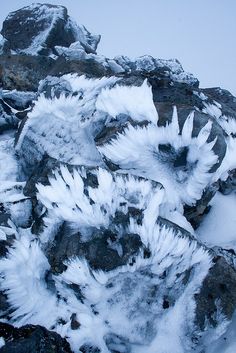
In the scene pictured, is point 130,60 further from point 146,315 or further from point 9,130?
point 146,315

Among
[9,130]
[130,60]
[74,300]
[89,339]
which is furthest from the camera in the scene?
[130,60]

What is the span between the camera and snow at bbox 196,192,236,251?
14.8 ft

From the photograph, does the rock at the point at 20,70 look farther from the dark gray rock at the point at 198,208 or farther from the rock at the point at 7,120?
the dark gray rock at the point at 198,208

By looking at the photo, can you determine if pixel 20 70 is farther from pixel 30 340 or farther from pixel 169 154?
pixel 30 340

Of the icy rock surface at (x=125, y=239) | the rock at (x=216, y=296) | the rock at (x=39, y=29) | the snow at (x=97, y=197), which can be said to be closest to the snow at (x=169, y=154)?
the icy rock surface at (x=125, y=239)

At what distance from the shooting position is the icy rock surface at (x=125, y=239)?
3.41 m

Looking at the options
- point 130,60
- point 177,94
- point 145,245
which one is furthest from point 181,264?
point 130,60

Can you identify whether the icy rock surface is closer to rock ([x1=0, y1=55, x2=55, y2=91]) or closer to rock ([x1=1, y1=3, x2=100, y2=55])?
rock ([x1=0, y1=55, x2=55, y2=91])

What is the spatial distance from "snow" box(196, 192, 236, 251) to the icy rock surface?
1cm

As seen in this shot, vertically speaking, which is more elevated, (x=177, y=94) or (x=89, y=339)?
(x=177, y=94)

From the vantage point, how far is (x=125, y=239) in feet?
11.7

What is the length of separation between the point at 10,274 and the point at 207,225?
265 cm

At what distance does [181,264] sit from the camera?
3605 millimetres

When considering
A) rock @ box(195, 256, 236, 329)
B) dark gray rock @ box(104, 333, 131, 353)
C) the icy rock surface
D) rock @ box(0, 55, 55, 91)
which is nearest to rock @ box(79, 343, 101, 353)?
the icy rock surface
